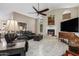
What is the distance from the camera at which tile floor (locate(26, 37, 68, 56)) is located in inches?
77.4

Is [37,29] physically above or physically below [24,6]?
below

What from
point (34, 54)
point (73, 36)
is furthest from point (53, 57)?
point (73, 36)

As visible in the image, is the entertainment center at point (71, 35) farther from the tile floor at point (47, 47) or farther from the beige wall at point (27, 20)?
the beige wall at point (27, 20)

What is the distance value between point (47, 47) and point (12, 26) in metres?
0.67

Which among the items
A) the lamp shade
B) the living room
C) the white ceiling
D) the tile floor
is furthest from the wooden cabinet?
the lamp shade

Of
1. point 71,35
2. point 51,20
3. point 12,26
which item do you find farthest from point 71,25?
point 12,26

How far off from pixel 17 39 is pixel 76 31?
3.17 ft

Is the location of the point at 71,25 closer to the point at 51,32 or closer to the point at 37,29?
the point at 51,32

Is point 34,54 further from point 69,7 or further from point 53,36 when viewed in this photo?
point 69,7

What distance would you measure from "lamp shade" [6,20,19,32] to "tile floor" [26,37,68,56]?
32cm

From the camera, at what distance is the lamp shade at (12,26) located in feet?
6.57

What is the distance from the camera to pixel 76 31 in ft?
6.45

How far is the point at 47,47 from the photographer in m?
1.99

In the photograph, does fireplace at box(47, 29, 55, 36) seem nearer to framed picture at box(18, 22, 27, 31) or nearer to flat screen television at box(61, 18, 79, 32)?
flat screen television at box(61, 18, 79, 32)
